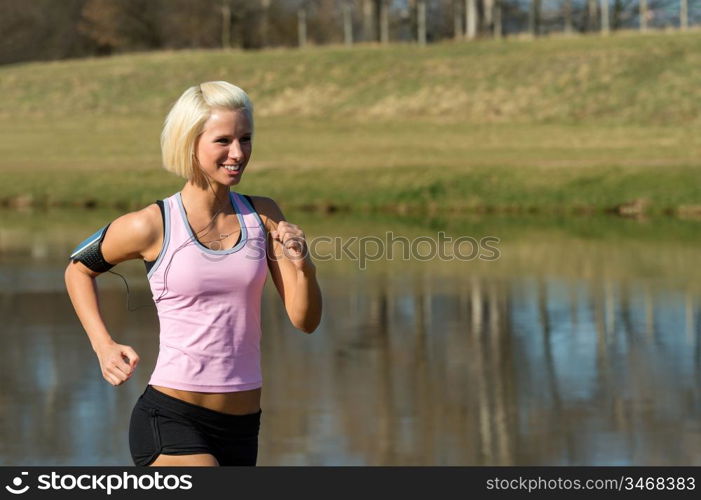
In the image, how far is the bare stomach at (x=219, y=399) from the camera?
4891mm

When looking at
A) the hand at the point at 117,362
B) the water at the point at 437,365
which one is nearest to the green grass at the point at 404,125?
the water at the point at 437,365

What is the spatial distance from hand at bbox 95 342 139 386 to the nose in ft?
2.17

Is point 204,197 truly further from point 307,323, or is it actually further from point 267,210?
point 307,323

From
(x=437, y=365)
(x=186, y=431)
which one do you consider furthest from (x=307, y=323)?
(x=437, y=365)

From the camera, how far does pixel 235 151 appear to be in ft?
15.7

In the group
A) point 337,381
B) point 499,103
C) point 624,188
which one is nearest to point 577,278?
point 337,381

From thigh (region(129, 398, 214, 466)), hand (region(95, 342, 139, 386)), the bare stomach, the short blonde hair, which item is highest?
the short blonde hair

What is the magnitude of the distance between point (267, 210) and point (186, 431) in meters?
0.74

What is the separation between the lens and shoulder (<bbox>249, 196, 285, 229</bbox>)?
16.3ft

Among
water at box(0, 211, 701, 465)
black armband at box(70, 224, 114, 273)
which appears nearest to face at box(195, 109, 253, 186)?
black armband at box(70, 224, 114, 273)

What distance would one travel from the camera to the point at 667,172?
31.8 metres

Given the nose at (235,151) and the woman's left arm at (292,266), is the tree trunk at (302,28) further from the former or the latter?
the nose at (235,151)

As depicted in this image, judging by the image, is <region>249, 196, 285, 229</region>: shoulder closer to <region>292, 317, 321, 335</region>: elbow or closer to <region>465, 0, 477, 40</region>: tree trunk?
<region>292, 317, 321, 335</region>: elbow
